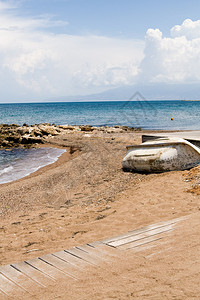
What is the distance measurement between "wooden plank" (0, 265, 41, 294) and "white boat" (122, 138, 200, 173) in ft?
22.8

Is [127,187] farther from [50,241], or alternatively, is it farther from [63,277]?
[63,277]

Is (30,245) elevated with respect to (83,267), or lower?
lower

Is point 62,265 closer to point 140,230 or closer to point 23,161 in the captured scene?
point 140,230

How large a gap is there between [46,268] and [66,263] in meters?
0.28

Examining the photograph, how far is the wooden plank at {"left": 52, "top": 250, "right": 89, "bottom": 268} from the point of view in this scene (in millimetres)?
4039

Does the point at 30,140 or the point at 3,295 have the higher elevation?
the point at 30,140

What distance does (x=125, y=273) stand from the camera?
3742 millimetres

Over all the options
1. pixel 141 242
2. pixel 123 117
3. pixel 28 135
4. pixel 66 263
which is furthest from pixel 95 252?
pixel 123 117

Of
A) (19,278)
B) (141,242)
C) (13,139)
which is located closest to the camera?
(19,278)

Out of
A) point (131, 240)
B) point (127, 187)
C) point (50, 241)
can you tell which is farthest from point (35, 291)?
point (127, 187)

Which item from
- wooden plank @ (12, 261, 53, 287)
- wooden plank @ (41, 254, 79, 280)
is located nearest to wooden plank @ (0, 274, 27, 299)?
wooden plank @ (12, 261, 53, 287)

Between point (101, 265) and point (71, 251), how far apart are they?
0.69m

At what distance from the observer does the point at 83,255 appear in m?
4.31

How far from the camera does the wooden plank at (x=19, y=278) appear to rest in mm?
3527
